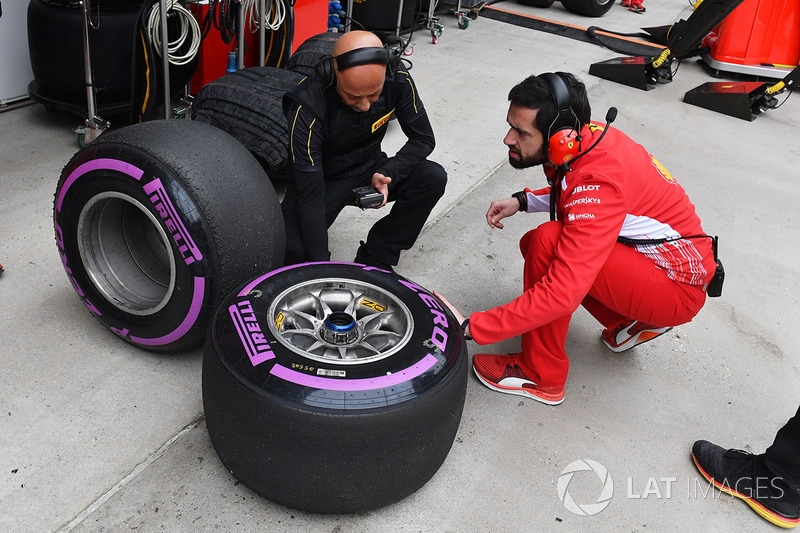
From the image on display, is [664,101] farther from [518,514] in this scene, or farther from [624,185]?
[518,514]

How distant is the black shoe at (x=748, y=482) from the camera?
2129 mm

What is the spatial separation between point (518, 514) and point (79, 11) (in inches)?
134

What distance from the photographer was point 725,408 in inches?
104

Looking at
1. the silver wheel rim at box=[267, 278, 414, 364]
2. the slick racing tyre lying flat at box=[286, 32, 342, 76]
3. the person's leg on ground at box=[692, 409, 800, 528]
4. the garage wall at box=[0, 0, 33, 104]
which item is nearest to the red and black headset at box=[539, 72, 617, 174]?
the silver wheel rim at box=[267, 278, 414, 364]

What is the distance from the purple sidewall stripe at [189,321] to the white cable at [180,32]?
1963 millimetres

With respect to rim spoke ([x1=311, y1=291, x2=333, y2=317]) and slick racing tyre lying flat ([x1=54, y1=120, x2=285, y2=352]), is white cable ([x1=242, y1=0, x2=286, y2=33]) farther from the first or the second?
rim spoke ([x1=311, y1=291, x2=333, y2=317])

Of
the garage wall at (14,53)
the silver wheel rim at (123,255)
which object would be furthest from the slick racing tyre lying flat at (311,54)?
the garage wall at (14,53)

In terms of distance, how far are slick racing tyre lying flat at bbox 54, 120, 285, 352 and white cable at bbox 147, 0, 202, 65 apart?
1557 mm

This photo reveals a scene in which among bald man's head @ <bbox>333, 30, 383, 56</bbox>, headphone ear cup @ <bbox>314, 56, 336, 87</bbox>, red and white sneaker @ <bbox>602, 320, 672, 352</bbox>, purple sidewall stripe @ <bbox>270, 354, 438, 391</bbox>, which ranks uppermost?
bald man's head @ <bbox>333, 30, 383, 56</bbox>

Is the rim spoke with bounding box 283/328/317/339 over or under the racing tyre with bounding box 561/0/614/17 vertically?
under

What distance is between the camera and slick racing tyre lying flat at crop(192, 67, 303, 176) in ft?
10.8

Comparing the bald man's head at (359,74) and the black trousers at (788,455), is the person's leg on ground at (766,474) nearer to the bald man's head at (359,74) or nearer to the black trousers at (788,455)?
the black trousers at (788,455)

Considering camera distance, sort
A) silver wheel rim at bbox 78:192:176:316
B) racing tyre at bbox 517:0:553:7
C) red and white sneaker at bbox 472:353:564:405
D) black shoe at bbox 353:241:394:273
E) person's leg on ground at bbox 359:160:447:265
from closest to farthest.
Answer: silver wheel rim at bbox 78:192:176:316 < red and white sneaker at bbox 472:353:564:405 < person's leg on ground at bbox 359:160:447:265 < black shoe at bbox 353:241:394:273 < racing tyre at bbox 517:0:553:7

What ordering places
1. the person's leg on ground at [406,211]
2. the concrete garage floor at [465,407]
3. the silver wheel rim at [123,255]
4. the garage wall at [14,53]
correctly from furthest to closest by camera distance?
the garage wall at [14,53], the person's leg on ground at [406,211], the silver wheel rim at [123,255], the concrete garage floor at [465,407]
